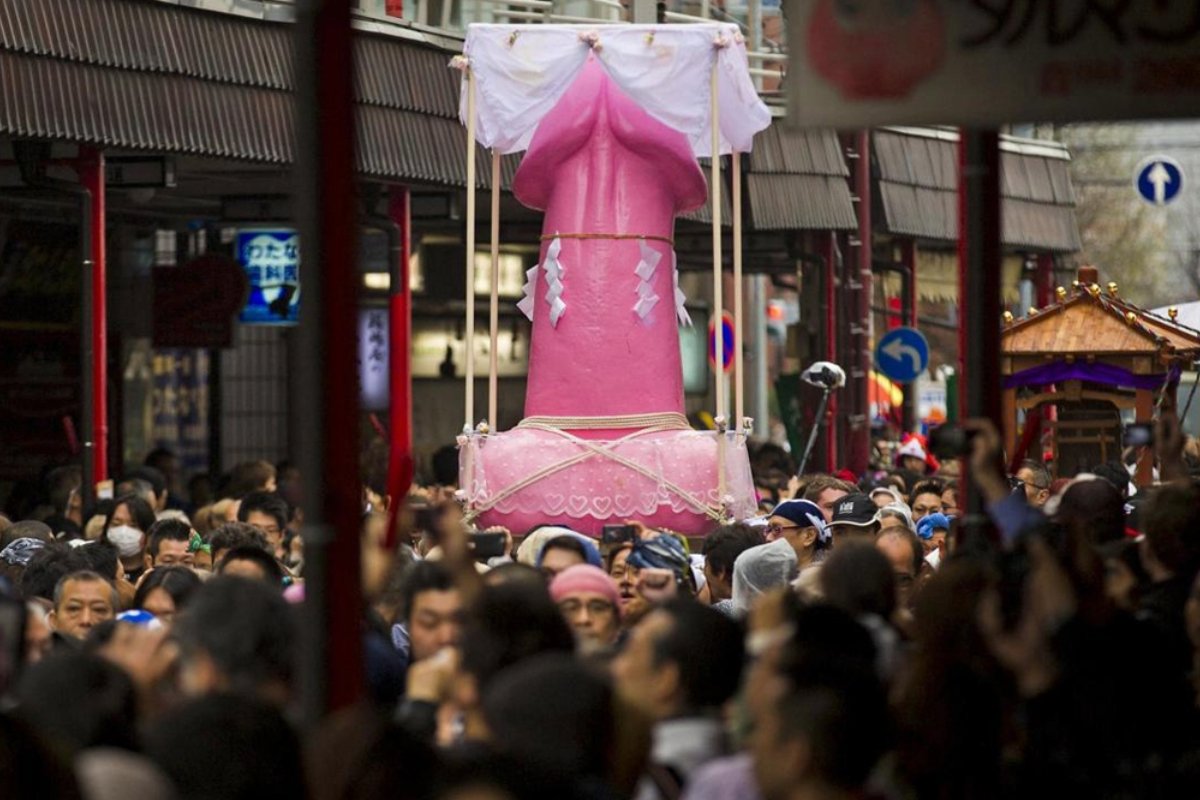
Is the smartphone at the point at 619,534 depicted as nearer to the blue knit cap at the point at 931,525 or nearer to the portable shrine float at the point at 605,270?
the portable shrine float at the point at 605,270

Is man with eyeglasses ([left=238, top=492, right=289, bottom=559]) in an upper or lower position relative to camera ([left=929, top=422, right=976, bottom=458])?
lower

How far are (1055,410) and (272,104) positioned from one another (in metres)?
6.35

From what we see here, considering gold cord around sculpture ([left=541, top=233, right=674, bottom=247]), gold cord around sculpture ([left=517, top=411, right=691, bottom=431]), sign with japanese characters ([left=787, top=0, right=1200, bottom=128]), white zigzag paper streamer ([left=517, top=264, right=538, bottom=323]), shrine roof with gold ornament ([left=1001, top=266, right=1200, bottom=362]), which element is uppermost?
sign with japanese characters ([left=787, top=0, right=1200, bottom=128])

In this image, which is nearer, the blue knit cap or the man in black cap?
the man in black cap

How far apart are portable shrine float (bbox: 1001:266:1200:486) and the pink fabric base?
3.95 meters

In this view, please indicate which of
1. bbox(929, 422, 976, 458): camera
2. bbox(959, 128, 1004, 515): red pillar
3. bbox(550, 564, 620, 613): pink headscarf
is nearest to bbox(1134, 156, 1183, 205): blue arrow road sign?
bbox(550, 564, 620, 613): pink headscarf

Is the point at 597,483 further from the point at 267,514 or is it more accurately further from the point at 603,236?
the point at 267,514

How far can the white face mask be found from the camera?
15.0m

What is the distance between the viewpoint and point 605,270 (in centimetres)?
1446

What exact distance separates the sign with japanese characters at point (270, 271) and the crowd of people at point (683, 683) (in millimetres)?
16175

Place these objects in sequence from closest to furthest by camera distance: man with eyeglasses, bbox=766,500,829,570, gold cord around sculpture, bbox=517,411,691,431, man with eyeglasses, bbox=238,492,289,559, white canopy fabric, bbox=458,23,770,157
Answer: man with eyeglasses, bbox=766,500,829,570
white canopy fabric, bbox=458,23,770,157
gold cord around sculpture, bbox=517,411,691,431
man with eyeglasses, bbox=238,492,289,559

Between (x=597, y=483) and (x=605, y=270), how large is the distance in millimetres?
1177

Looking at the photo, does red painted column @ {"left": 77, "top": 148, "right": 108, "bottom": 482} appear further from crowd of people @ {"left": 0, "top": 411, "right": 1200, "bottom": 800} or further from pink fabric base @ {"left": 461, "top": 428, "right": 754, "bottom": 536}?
crowd of people @ {"left": 0, "top": 411, "right": 1200, "bottom": 800}

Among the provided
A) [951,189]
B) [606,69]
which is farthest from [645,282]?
[951,189]
